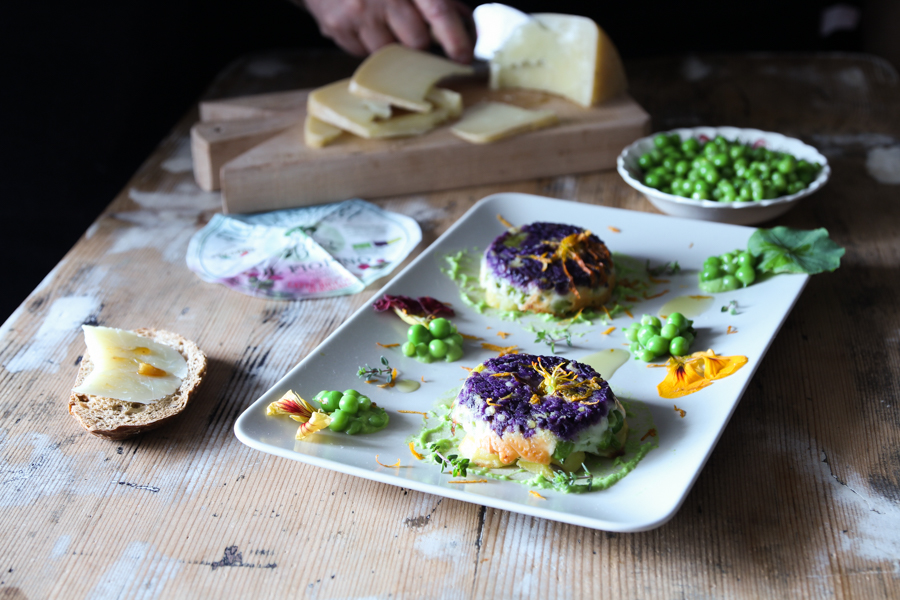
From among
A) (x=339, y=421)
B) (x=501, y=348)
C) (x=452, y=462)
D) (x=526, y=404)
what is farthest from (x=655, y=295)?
(x=339, y=421)

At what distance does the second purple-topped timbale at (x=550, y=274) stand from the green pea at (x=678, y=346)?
0.35 meters

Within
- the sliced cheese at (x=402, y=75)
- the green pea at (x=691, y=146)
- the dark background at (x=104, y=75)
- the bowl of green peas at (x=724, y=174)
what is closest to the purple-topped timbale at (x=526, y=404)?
the bowl of green peas at (x=724, y=174)

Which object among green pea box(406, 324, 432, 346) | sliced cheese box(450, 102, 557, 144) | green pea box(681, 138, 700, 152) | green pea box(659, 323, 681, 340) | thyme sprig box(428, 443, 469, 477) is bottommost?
green pea box(681, 138, 700, 152)

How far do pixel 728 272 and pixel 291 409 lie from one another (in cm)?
141

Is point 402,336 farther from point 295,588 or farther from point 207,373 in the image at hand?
point 295,588

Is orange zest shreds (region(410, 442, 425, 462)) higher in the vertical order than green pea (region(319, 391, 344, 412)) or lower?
lower

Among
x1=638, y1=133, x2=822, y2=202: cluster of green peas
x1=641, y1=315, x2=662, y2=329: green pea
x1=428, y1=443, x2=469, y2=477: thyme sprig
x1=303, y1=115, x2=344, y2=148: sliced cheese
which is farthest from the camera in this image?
x1=303, y1=115, x2=344, y2=148: sliced cheese

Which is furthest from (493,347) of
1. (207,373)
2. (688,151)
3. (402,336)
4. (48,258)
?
(48,258)

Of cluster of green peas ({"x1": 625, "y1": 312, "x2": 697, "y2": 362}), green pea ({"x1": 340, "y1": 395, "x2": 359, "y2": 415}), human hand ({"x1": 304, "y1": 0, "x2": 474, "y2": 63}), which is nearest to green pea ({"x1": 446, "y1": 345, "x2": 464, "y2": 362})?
green pea ({"x1": 340, "y1": 395, "x2": 359, "y2": 415})

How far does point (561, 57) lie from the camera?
343 centimetres

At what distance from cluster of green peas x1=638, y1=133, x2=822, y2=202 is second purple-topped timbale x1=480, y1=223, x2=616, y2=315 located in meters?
0.61

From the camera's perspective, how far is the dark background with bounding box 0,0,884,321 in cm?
338

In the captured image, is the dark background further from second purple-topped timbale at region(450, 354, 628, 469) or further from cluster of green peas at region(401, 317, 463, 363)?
second purple-topped timbale at region(450, 354, 628, 469)

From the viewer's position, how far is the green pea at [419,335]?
78.4 inches
